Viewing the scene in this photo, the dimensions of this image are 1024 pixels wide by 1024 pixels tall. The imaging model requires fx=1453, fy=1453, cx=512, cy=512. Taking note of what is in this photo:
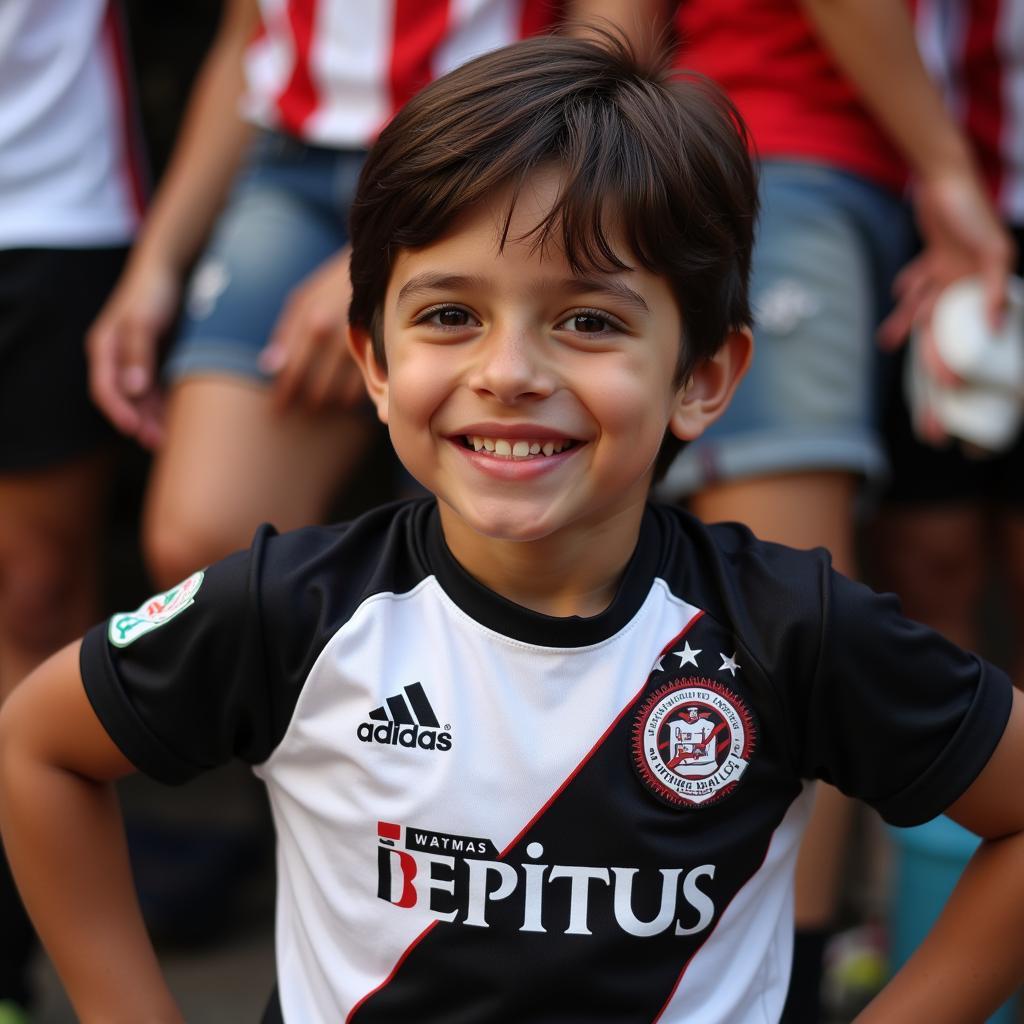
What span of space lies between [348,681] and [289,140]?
1206 mm

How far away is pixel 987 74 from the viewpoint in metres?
2.44

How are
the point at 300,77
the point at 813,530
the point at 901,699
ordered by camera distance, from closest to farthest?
the point at 901,699
the point at 813,530
the point at 300,77

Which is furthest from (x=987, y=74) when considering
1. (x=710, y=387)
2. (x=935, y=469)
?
(x=710, y=387)

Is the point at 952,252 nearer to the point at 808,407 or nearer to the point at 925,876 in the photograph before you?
the point at 808,407

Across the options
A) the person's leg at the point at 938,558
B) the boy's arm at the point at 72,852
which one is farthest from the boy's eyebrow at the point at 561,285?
the person's leg at the point at 938,558

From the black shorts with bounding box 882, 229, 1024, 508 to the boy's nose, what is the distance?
4.39 ft

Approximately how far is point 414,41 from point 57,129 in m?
0.66

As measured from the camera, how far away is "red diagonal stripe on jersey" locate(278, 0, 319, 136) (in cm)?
234

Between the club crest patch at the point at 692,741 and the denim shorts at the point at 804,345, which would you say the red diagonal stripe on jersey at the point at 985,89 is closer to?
the denim shorts at the point at 804,345

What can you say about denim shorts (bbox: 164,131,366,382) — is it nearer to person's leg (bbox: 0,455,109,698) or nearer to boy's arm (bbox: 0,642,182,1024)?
person's leg (bbox: 0,455,109,698)

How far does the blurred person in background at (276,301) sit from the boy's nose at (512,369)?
0.78 metres

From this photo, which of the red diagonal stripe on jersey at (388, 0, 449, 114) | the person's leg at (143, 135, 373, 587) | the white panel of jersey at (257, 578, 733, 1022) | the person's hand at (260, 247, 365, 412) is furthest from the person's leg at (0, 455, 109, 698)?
the white panel of jersey at (257, 578, 733, 1022)

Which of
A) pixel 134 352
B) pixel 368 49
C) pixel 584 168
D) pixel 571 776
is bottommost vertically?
pixel 134 352

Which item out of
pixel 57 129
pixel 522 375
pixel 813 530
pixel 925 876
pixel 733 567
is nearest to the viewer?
pixel 522 375
